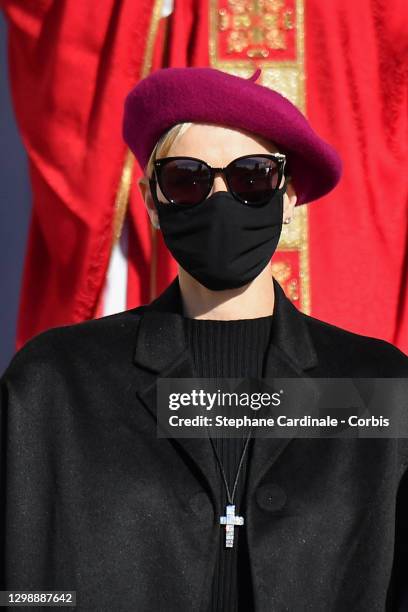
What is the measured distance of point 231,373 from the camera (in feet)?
5.82

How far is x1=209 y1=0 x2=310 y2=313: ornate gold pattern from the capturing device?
2.72 metres

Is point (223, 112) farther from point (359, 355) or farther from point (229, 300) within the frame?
point (359, 355)

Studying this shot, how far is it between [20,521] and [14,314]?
1.62 metres

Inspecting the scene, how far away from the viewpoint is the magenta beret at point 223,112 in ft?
5.65

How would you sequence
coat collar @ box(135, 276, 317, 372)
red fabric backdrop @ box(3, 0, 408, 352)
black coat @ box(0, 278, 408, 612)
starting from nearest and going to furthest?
black coat @ box(0, 278, 408, 612) → coat collar @ box(135, 276, 317, 372) → red fabric backdrop @ box(3, 0, 408, 352)

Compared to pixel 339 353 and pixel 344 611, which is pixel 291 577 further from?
pixel 339 353

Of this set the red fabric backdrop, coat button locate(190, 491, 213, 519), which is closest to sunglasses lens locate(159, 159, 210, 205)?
coat button locate(190, 491, 213, 519)

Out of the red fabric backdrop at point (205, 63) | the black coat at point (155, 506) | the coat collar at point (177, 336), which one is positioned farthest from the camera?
the red fabric backdrop at point (205, 63)

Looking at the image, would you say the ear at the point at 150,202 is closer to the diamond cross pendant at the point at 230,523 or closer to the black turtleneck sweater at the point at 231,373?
the black turtleneck sweater at the point at 231,373

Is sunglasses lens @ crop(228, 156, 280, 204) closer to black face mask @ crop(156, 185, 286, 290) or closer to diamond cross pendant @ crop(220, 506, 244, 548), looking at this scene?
black face mask @ crop(156, 185, 286, 290)

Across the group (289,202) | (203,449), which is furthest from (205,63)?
(203,449)

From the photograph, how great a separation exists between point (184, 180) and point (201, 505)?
46cm

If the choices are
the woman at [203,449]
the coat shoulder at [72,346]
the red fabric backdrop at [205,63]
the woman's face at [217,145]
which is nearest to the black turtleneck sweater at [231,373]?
the woman at [203,449]

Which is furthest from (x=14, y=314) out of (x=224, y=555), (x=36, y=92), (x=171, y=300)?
(x=224, y=555)
